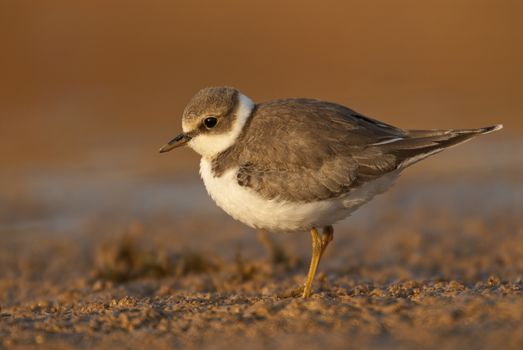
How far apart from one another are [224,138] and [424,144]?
1.63 meters

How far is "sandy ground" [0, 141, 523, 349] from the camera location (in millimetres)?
5371

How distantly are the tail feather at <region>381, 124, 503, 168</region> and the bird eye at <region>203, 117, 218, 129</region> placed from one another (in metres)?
1.44

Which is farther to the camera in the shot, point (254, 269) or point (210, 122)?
point (254, 269)

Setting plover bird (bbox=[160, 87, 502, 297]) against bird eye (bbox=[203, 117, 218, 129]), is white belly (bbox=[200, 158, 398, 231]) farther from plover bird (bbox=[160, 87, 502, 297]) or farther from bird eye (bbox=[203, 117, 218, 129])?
bird eye (bbox=[203, 117, 218, 129])

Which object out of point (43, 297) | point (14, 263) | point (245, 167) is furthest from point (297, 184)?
point (14, 263)

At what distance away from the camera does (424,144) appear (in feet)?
23.1

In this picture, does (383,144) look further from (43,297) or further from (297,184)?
(43,297)

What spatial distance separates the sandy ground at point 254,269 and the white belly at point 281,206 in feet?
2.05

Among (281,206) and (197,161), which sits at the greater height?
(197,161)

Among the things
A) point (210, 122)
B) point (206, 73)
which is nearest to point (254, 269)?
point (210, 122)

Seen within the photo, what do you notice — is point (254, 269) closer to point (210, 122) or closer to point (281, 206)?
point (210, 122)

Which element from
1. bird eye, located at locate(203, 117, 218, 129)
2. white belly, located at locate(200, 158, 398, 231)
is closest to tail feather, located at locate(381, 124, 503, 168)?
white belly, located at locate(200, 158, 398, 231)

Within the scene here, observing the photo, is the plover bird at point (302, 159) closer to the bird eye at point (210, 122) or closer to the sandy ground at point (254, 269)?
the bird eye at point (210, 122)

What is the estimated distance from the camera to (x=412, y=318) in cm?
540
